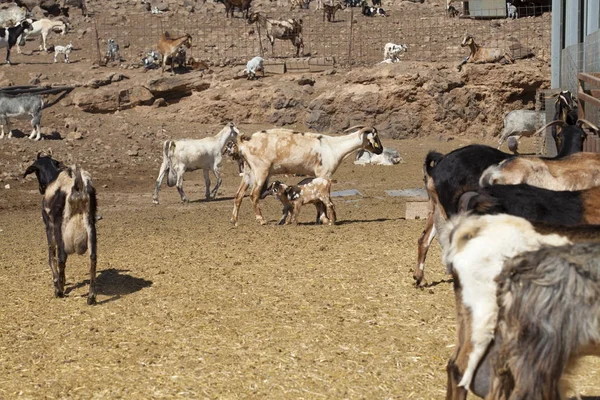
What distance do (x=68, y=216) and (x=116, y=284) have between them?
101 cm

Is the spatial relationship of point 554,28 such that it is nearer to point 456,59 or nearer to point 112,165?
point 456,59

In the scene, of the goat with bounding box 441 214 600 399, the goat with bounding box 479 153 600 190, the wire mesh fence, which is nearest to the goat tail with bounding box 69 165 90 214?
the goat with bounding box 479 153 600 190

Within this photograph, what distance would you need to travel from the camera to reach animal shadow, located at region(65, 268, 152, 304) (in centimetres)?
920

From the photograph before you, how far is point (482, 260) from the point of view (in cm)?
489

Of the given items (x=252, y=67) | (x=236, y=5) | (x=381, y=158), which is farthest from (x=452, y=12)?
(x=381, y=158)

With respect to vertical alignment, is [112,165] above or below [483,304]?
below

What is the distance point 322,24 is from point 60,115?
44.2 feet

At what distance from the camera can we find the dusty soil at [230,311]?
6.34m

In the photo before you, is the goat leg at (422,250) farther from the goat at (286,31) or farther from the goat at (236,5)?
the goat at (236,5)

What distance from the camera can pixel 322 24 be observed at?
37.3m

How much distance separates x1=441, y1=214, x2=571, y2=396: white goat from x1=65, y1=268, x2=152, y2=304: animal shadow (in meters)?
4.76

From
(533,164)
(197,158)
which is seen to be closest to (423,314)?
(533,164)

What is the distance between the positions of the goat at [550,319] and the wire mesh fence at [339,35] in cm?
2663

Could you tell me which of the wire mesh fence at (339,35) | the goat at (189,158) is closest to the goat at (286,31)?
the wire mesh fence at (339,35)
